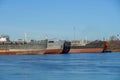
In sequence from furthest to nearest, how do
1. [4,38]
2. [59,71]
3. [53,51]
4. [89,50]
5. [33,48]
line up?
[89,50]
[4,38]
[53,51]
[33,48]
[59,71]

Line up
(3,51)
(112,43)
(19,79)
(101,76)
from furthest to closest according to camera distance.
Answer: (112,43), (3,51), (101,76), (19,79)

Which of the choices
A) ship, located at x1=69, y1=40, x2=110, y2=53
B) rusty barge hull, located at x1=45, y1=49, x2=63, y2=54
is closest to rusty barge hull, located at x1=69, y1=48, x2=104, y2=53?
ship, located at x1=69, y1=40, x2=110, y2=53

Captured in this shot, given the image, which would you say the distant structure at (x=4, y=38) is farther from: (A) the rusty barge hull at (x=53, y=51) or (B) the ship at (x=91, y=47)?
(B) the ship at (x=91, y=47)

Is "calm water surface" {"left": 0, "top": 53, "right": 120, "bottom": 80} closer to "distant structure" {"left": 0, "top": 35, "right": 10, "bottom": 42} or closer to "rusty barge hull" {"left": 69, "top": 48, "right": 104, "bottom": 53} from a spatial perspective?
"distant structure" {"left": 0, "top": 35, "right": 10, "bottom": 42}

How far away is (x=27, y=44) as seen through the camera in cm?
7906

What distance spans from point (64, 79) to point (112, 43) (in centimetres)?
7584

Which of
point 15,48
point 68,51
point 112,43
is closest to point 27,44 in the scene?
point 15,48

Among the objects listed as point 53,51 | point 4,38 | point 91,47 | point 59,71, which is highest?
point 4,38

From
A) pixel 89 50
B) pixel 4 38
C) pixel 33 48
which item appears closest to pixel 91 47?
pixel 89 50

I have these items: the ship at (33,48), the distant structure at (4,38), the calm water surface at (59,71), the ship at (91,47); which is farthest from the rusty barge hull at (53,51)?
the calm water surface at (59,71)

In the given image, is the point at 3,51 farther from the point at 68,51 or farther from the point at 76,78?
the point at 76,78

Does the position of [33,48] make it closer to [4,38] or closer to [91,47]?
[4,38]

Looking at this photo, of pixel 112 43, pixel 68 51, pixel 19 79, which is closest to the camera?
pixel 19 79

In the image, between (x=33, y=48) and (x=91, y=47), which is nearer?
(x=33, y=48)
